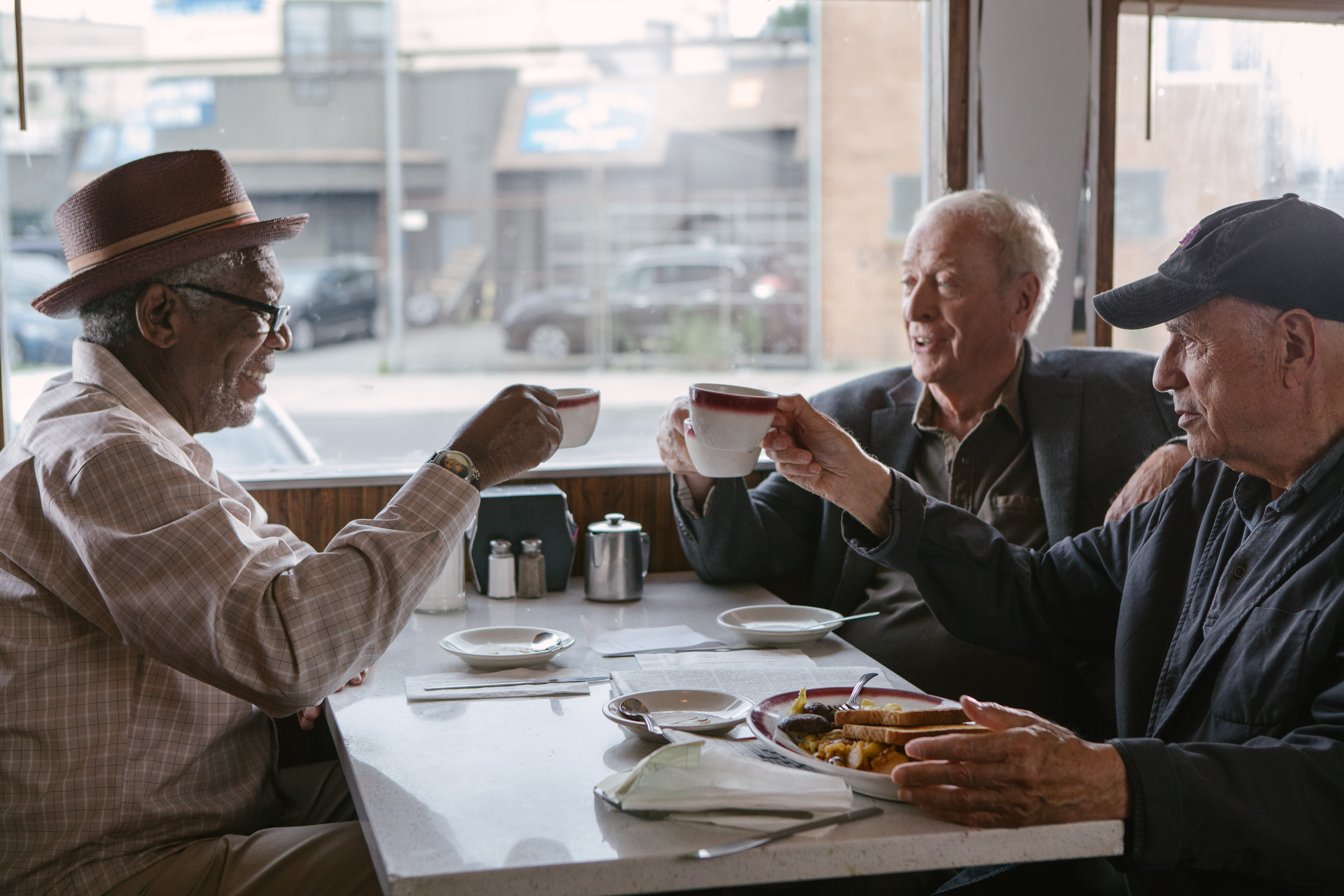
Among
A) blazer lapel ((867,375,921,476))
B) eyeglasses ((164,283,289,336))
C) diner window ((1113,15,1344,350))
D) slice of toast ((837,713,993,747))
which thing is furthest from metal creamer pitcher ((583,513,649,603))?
diner window ((1113,15,1344,350))

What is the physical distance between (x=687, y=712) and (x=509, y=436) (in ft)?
1.56

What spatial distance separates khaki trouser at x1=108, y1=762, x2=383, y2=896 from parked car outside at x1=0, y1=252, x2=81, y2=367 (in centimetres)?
146

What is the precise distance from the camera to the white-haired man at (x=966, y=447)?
2346 mm

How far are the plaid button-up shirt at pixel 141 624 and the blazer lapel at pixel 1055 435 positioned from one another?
1.38m

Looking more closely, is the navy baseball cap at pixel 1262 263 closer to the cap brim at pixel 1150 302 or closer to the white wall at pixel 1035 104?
the cap brim at pixel 1150 302

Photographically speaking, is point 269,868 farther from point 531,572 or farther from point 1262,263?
point 1262,263

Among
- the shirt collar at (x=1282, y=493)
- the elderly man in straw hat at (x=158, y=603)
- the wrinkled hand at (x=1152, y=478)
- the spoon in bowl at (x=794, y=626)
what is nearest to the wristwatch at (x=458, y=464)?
the elderly man in straw hat at (x=158, y=603)

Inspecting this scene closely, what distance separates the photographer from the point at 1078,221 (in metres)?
3.04

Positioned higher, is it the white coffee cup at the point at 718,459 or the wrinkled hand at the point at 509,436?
the wrinkled hand at the point at 509,436

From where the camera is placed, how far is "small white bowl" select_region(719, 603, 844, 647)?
6.48ft

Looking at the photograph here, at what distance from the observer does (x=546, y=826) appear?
1214 mm

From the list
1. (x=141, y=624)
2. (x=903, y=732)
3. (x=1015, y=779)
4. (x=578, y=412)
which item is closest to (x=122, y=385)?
(x=141, y=624)

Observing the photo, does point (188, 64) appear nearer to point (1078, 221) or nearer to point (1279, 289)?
point (1078, 221)

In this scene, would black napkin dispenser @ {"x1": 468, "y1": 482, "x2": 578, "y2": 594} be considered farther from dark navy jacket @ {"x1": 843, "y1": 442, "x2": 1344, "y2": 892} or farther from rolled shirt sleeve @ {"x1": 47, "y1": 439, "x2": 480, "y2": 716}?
rolled shirt sleeve @ {"x1": 47, "y1": 439, "x2": 480, "y2": 716}
